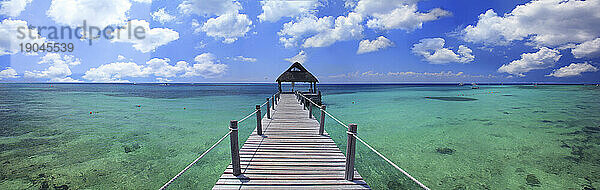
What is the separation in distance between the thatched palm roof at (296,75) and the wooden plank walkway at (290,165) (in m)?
15.6

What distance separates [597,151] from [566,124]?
7.44 meters

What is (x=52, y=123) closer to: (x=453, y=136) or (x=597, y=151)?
(x=453, y=136)

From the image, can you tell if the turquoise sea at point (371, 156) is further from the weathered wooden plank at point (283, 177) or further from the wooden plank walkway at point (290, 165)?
the weathered wooden plank at point (283, 177)

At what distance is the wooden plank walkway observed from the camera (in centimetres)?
420

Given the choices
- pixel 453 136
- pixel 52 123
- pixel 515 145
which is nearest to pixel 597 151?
pixel 515 145

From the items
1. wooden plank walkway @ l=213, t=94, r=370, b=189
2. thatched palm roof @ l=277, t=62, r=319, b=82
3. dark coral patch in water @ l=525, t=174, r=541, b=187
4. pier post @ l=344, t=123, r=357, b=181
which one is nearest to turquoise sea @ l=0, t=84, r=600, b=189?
dark coral patch in water @ l=525, t=174, r=541, b=187

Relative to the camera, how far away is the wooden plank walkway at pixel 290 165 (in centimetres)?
420

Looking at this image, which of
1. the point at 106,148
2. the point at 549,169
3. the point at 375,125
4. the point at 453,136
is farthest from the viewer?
the point at 375,125

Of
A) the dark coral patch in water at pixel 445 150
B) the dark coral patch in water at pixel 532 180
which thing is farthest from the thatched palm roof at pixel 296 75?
the dark coral patch in water at pixel 532 180

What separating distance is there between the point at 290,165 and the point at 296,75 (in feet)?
60.9

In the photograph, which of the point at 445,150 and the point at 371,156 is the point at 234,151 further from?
the point at 445,150

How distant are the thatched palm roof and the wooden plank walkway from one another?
15632mm

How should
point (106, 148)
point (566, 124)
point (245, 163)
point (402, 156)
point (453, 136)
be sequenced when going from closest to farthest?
1. point (245, 163)
2. point (402, 156)
3. point (106, 148)
4. point (453, 136)
5. point (566, 124)

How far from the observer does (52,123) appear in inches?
596
